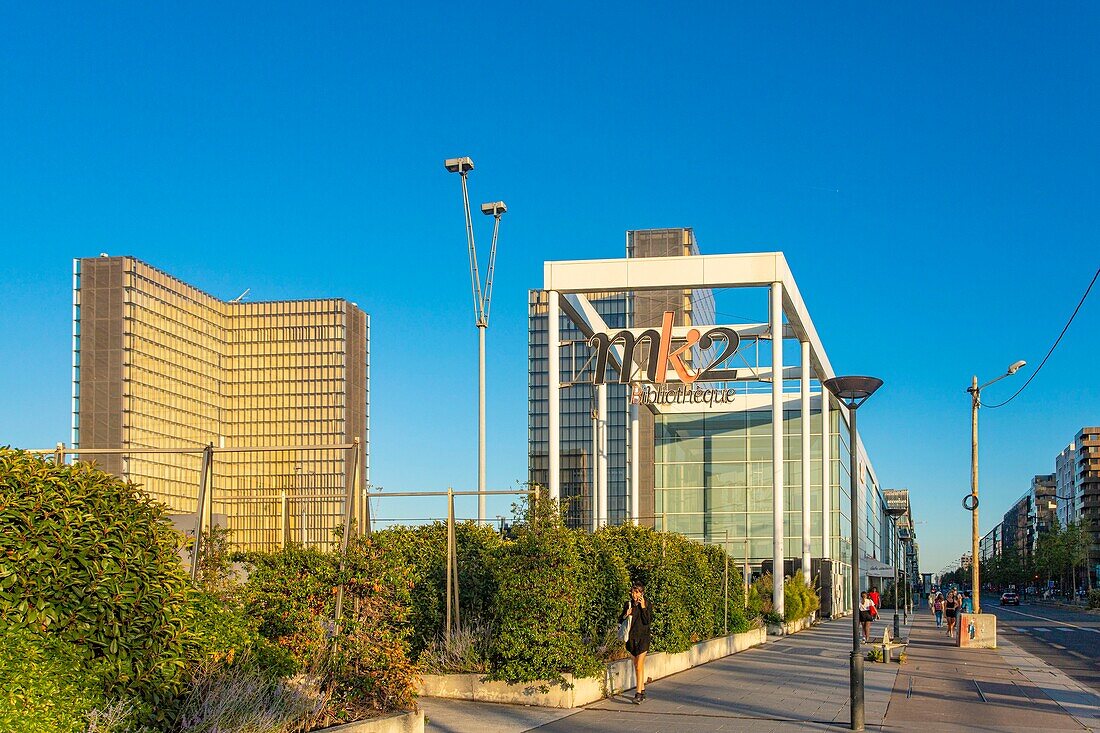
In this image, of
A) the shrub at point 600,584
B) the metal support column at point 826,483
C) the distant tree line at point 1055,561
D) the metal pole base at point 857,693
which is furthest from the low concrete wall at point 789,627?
the distant tree line at point 1055,561

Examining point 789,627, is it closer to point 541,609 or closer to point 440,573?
point 440,573

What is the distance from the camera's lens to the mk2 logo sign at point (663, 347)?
128 ft

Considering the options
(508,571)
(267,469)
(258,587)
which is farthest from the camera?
(267,469)

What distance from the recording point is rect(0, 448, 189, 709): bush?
320 inches

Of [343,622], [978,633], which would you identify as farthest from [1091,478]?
[343,622]

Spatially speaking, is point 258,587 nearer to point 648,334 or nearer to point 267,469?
point 648,334

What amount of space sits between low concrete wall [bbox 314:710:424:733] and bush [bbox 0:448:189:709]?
216 cm

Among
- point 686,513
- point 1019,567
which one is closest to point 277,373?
point 1019,567

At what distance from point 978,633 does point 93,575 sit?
28665 millimetres

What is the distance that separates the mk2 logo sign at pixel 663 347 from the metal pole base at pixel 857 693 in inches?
971

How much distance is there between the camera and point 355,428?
187250 mm

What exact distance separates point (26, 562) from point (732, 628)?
22.4m

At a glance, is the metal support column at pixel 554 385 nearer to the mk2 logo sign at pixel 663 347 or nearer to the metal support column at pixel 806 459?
the mk2 logo sign at pixel 663 347

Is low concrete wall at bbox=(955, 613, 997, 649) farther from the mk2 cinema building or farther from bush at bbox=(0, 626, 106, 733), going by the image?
bush at bbox=(0, 626, 106, 733)
